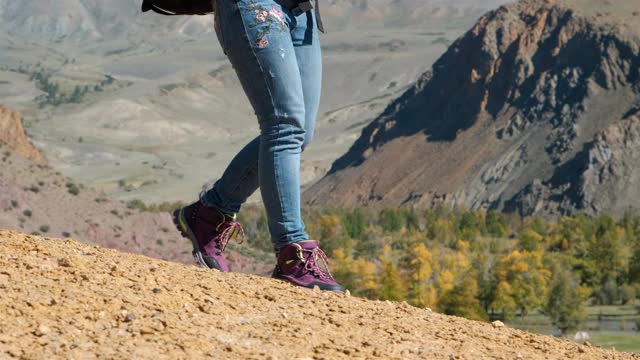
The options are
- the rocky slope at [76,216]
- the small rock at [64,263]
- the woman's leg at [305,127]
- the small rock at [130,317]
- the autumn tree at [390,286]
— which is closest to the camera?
the small rock at [130,317]

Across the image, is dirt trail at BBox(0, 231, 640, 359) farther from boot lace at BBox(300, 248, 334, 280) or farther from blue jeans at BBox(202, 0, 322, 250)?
blue jeans at BBox(202, 0, 322, 250)

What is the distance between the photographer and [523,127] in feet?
497

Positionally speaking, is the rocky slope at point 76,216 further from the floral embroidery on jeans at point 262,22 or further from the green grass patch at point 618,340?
the floral embroidery on jeans at point 262,22

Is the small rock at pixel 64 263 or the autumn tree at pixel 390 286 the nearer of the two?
the small rock at pixel 64 263

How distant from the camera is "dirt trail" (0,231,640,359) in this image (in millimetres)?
4384

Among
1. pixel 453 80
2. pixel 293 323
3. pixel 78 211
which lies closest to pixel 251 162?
pixel 293 323

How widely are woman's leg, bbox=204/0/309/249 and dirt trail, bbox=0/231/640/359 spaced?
408 millimetres

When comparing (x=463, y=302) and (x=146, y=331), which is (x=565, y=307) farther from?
(x=146, y=331)

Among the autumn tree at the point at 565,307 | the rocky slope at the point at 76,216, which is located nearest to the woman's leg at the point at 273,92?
the rocky slope at the point at 76,216

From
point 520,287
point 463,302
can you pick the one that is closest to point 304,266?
point 463,302

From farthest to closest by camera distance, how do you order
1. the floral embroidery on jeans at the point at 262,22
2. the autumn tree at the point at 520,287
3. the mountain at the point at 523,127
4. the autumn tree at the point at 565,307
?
the mountain at the point at 523,127, the autumn tree at the point at 520,287, the autumn tree at the point at 565,307, the floral embroidery on jeans at the point at 262,22

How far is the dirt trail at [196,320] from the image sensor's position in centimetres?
438

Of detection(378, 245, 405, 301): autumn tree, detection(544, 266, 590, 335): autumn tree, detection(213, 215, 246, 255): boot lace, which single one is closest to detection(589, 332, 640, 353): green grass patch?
detection(544, 266, 590, 335): autumn tree

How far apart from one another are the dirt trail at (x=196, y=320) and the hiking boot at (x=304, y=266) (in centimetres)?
16
